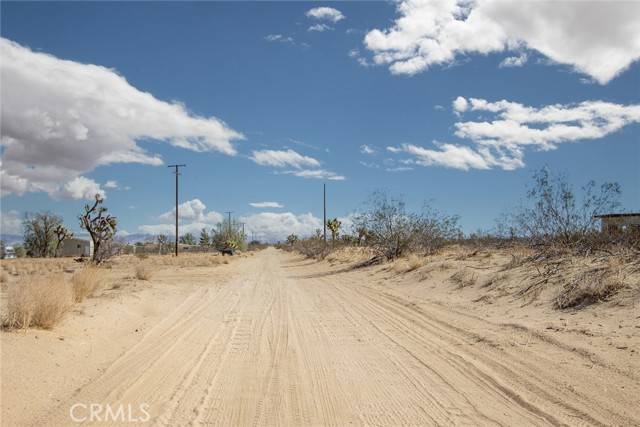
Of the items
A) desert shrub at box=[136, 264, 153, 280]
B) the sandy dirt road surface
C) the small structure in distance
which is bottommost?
the sandy dirt road surface

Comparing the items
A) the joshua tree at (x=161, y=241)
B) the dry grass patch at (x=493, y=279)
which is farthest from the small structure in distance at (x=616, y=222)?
the joshua tree at (x=161, y=241)

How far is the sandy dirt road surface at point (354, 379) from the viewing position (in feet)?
17.8

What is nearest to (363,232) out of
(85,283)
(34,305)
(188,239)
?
(85,283)

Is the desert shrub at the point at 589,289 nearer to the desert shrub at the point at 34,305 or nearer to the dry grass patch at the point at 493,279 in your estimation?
the dry grass patch at the point at 493,279

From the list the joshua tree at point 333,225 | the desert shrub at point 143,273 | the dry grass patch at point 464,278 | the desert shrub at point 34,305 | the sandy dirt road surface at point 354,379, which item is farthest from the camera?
the joshua tree at point 333,225

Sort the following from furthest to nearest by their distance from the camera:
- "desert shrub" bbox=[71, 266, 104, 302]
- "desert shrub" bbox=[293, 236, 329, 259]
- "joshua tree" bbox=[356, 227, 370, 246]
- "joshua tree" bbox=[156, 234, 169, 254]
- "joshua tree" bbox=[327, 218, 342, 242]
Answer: "joshua tree" bbox=[156, 234, 169, 254] → "joshua tree" bbox=[327, 218, 342, 242] → "desert shrub" bbox=[293, 236, 329, 259] → "joshua tree" bbox=[356, 227, 370, 246] → "desert shrub" bbox=[71, 266, 104, 302]

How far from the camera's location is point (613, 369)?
262 inches

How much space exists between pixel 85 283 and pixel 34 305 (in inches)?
212

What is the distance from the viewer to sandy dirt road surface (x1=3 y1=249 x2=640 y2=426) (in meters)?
5.44

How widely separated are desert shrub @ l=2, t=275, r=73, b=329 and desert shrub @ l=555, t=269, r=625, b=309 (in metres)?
9.69

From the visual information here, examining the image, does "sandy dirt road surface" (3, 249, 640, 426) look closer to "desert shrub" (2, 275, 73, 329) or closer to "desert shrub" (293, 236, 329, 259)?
"desert shrub" (2, 275, 73, 329)

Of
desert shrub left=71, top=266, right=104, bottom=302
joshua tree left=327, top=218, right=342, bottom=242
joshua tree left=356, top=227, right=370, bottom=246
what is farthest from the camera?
joshua tree left=327, top=218, right=342, bottom=242

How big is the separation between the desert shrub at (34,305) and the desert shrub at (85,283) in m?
3.38

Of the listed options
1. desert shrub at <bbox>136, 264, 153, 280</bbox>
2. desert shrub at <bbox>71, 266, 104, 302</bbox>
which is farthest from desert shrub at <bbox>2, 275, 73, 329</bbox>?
desert shrub at <bbox>136, 264, 153, 280</bbox>
